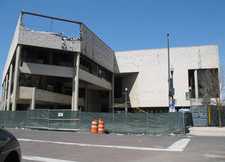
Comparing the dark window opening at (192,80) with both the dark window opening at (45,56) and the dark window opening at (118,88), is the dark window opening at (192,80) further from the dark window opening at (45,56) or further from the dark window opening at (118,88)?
the dark window opening at (45,56)

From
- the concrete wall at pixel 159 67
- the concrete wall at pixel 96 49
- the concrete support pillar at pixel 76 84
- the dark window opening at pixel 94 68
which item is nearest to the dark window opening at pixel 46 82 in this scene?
the dark window opening at pixel 94 68

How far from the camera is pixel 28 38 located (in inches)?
1201

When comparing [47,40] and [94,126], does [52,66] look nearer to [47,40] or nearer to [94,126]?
[47,40]

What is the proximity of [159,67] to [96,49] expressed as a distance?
44.8 ft

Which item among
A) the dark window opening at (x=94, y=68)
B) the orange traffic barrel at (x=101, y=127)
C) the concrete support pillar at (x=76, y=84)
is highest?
the dark window opening at (x=94, y=68)

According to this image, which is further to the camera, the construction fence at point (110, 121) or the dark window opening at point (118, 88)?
the dark window opening at point (118, 88)

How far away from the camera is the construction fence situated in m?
17.8

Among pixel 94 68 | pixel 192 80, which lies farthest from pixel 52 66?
pixel 192 80

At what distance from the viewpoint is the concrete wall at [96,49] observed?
3462cm

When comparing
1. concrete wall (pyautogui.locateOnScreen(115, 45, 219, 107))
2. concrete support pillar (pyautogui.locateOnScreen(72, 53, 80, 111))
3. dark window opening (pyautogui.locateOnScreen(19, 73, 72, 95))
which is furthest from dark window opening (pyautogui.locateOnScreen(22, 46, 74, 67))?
concrete wall (pyautogui.locateOnScreen(115, 45, 219, 107))

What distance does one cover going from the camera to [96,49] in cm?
3881

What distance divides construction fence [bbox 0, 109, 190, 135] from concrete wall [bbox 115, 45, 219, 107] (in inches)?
941

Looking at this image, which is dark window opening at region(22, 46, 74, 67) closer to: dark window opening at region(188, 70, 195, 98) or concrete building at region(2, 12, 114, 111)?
concrete building at region(2, 12, 114, 111)

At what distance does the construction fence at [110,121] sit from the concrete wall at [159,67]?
23.9 meters
